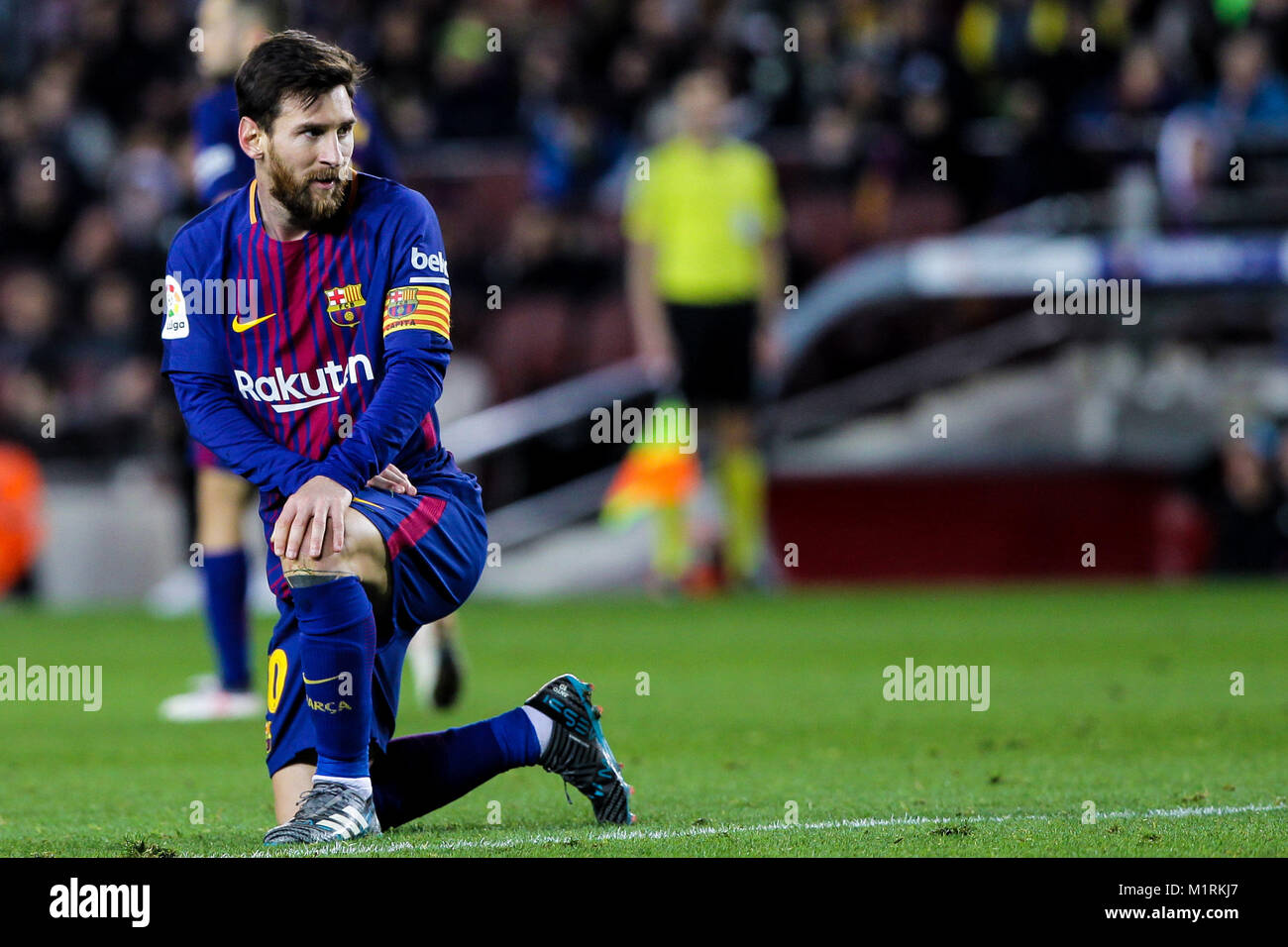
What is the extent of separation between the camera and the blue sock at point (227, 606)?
696 cm

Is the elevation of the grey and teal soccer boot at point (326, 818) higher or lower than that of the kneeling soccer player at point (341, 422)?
lower

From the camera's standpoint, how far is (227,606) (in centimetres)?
696

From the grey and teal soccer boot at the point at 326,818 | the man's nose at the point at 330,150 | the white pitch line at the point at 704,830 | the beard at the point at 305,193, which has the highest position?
the man's nose at the point at 330,150

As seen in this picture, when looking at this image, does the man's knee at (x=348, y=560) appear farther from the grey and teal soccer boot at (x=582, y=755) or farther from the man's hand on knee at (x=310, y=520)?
the grey and teal soccer boot at (x=582, y=755)

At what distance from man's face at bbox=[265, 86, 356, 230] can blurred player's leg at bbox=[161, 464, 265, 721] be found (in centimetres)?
269

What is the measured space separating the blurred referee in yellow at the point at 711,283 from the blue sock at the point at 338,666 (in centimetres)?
725

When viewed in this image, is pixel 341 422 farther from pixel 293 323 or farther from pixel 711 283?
pixel 711 283

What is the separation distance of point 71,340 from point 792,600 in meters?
5.61

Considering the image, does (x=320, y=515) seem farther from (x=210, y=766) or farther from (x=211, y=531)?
(x=211, y=531)

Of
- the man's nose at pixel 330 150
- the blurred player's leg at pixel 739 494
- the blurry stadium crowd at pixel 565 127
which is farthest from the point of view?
the blurry stadium crowd at pixel 565 127

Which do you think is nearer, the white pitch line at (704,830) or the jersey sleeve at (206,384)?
the white pitch line at (704,830)

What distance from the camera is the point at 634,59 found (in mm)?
15664

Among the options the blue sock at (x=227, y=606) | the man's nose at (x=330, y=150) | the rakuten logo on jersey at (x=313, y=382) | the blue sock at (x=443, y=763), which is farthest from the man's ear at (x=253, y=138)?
the blue sock at (x=227, y=606)

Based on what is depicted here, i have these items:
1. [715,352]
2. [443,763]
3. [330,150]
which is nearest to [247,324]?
[330,150]
